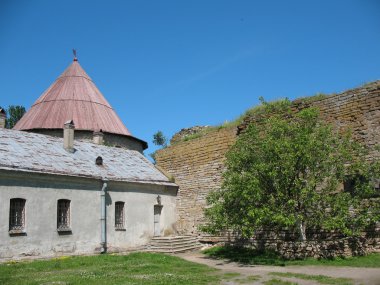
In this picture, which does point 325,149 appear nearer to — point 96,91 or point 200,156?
point 200,156

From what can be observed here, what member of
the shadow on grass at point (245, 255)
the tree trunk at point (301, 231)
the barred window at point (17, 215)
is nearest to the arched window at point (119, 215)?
the shadow on grass at point (245, 255)

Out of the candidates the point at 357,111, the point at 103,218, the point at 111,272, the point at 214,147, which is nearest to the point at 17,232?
the point at 103,218

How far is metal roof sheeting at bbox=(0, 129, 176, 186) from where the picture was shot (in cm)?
1547

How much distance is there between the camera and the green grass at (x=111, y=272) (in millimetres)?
9562

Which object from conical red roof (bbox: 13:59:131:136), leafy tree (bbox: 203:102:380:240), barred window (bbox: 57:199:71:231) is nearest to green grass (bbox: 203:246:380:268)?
leafy tree (bbox: 203:102:380:240)

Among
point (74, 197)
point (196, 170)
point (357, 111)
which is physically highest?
point (357, 111)

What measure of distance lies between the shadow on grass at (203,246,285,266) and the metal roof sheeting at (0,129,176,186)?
486 centimetres

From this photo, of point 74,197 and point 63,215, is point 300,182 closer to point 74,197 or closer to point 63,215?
point 74,197

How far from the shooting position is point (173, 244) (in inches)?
717

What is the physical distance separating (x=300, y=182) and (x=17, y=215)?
1008 cm

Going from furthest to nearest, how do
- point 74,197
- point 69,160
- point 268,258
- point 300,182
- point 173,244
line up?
point 173,244 → point 69,160 → point 74,197 → point 268,258 → point 300,182

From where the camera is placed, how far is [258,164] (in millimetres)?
13453

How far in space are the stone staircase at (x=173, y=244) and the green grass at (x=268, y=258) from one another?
1.07m

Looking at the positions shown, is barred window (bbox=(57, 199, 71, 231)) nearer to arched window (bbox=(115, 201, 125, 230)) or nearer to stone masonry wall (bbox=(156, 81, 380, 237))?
arched window (bbox=(115, 201, 125, 230))
